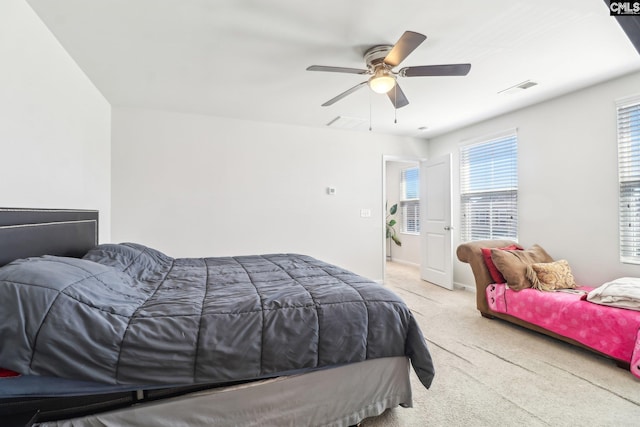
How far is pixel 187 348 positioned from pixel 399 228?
Result: 20.4 feet

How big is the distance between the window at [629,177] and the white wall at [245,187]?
2737 mm

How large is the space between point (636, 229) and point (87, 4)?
185 inches

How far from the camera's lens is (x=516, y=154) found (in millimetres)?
3887

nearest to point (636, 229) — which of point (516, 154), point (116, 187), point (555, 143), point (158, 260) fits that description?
point (555, 143)

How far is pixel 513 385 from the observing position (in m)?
2.02

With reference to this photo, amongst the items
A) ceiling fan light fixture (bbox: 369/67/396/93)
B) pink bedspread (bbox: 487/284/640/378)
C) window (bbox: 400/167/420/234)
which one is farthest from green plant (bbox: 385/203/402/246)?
ceiling fan light fixture (bbox: 369/67/396/93)

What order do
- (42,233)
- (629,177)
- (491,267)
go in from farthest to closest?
(491,267) < (629,177) < (42,233)

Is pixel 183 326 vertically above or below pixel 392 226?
below

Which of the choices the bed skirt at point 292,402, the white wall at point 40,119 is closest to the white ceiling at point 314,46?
the white wall at point 40,119

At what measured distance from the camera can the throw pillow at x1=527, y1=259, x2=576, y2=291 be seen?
2.96 meters

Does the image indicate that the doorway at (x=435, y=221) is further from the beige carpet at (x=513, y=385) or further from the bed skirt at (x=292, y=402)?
the bed skirt at (x=292, y=402)

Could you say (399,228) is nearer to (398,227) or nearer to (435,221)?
(398,227)

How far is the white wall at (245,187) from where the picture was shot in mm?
3709

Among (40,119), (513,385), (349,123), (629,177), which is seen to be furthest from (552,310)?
(40,119)
